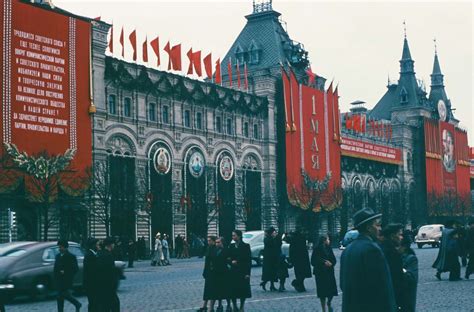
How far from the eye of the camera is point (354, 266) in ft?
23.6

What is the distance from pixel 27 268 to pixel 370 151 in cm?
6884

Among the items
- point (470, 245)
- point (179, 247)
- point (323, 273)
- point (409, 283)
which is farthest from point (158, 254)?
point (409, 283)

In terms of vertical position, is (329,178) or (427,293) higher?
(329,178)

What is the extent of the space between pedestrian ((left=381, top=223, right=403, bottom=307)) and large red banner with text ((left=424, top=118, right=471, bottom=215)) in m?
82.5

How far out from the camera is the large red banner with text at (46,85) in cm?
4259

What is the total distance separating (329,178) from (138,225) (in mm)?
24042

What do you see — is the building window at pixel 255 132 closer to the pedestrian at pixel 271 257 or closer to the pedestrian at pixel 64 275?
the pedestrian at pixel 271 257

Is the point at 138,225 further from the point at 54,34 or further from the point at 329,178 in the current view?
the point at 329,178

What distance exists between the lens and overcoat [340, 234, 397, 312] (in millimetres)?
7082

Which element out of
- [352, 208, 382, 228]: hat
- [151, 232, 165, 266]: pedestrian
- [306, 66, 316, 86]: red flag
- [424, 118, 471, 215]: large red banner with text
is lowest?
[151, 232, 165, 266]: pedestrian

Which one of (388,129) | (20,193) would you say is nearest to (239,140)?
(20,193)

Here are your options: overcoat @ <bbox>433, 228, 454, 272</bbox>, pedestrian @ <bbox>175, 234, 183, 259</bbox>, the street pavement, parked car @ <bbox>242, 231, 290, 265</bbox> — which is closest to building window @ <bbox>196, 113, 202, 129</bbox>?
pedestrian @ <bbox>175, 234, 183, 259</bbox>

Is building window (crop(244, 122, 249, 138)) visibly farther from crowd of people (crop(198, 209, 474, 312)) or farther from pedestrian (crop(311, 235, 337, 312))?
pedestrian (crop(311, 235, 337, 312))

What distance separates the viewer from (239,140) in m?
64.6
